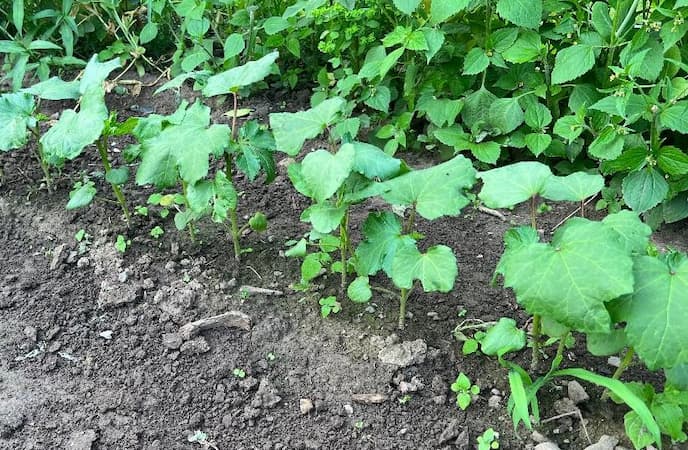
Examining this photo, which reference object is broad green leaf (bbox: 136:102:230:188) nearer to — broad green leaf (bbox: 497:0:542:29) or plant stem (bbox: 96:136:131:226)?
plant stem (bbox: 96:136:131:226)

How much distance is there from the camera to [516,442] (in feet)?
6.42

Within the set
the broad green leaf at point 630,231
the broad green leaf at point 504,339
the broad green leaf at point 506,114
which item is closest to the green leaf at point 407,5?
the broad green leaf at point 506,114

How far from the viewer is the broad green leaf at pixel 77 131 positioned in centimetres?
225

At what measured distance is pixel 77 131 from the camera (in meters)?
2.26

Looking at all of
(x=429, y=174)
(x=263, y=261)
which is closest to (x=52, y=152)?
(x=263, y=261)

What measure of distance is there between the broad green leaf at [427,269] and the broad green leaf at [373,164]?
10.2 inches

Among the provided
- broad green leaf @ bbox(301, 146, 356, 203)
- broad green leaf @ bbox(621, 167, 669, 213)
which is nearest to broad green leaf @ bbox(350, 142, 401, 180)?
broad green leaf @ bbox(301, 146, 356, 203)

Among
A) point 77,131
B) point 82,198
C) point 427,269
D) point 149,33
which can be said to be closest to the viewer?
Answer: point 427,269

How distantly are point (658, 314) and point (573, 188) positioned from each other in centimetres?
46

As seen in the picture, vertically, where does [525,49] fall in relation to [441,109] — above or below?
above

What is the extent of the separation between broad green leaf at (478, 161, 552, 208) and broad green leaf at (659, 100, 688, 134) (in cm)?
71

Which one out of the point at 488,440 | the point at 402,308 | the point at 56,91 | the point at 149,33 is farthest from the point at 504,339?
the point at 149,33

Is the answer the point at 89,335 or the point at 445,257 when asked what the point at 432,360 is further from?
the point at 89,335

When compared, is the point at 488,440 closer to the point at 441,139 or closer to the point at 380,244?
the point at 380,244
